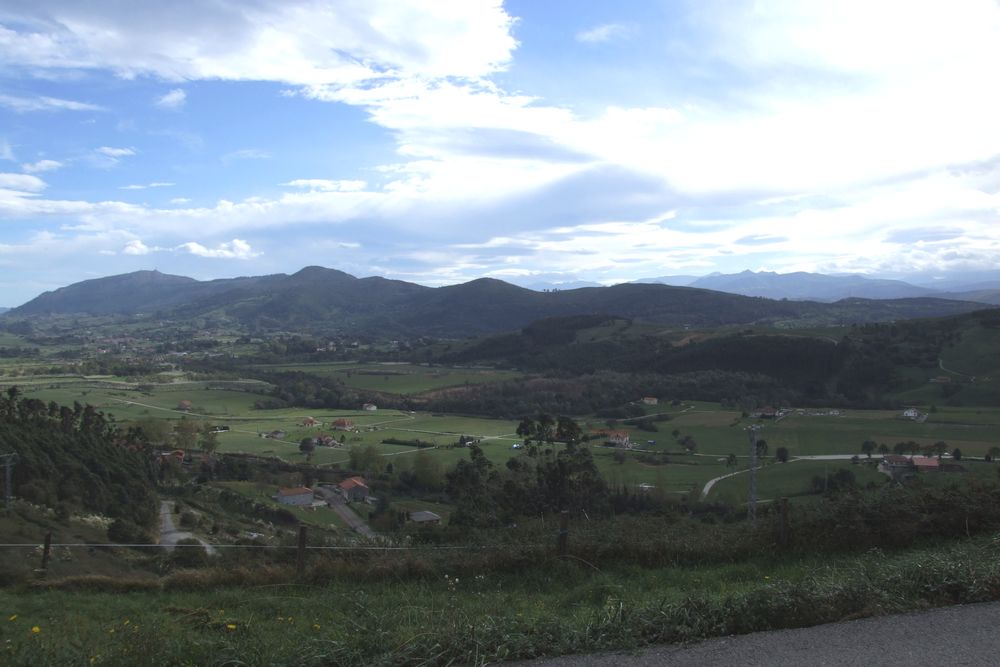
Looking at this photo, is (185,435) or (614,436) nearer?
(614,436)

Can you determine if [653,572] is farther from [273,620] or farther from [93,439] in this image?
[93,439]

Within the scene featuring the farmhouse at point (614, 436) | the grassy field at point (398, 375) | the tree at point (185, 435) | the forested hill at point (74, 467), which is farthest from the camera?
the grassy field at point (398, 375)

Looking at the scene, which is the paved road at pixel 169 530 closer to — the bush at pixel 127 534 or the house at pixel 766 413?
the bush at pixel 127 534

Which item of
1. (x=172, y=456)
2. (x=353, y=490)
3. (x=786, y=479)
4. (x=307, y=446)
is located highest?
(x=786, y=479)

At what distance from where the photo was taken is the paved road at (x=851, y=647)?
16.3 feet

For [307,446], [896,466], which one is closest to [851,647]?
[896,466]

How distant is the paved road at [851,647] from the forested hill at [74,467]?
2279 centimetres

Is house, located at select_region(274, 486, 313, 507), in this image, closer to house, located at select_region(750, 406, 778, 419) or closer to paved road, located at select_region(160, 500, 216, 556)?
paved road, located at select_region(160, 500, 216, 556)

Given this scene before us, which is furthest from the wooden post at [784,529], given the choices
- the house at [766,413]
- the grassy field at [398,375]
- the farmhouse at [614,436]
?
the grassy field at [398,375]

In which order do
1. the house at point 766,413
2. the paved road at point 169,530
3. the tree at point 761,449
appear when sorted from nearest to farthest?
the paved road at point 169,530 → the tree at point 761,449 → the house at point 766,413

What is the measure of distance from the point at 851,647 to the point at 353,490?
92.7 feet

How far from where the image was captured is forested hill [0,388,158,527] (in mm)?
24094

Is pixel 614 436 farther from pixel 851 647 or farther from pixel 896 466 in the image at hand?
pixel 851 647

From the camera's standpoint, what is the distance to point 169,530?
2334 centimetres
